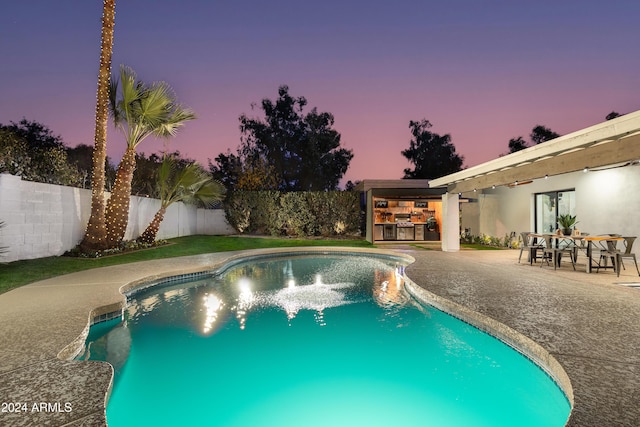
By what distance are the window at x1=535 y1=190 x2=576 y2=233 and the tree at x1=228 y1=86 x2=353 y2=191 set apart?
644 inches

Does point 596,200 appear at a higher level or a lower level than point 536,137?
lower

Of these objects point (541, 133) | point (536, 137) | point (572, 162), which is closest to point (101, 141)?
point (572, 162)

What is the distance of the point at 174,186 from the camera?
43.7ft

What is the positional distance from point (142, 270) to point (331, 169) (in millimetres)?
20640

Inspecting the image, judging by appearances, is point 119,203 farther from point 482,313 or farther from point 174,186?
point 482,313

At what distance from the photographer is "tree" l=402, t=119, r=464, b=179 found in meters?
29.5

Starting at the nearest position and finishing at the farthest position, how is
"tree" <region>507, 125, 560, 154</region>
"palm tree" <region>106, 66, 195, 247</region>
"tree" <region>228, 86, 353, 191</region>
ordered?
1. "palm tree" <region>106, 66, 195, 247</region>
2. "tree" <region>507, 125, 560, 154</region>
3. "tree" <region>228, 86, 353, 191</region>

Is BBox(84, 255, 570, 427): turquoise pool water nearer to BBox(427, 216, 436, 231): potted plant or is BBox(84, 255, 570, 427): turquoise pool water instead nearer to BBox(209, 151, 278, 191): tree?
BBox(427, 216, 436, 231): potted plant

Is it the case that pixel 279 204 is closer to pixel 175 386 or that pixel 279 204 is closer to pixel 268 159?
pixel 268 159

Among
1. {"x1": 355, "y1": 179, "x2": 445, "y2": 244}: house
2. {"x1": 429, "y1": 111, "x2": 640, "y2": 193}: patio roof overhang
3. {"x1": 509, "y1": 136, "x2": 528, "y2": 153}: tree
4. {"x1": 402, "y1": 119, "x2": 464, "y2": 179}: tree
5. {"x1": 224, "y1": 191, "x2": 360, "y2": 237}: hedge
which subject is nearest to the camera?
{"x1": 429, "y1": 111, "x2": 640, "y2": 193}: patio roof overhang

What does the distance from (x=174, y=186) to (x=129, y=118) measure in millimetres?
3207

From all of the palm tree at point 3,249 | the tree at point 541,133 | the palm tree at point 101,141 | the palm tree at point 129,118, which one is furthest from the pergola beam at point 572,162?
the tree at point 541,133

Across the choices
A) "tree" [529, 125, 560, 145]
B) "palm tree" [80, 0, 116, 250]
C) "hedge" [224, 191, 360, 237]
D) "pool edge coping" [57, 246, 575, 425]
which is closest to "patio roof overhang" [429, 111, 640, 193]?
"pool edge coping" [57, 246, 575, 425]

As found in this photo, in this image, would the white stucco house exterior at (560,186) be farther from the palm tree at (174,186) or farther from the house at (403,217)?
the palm tree at (174,186)
